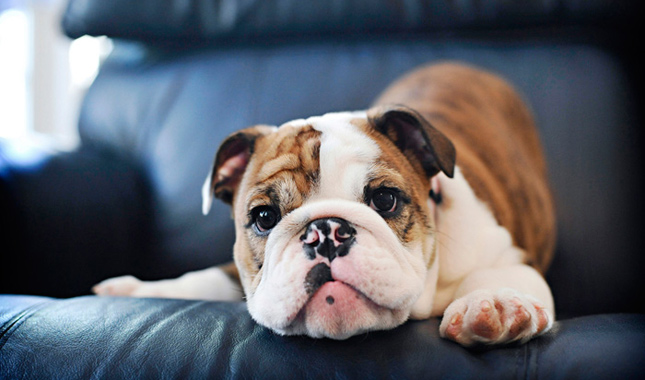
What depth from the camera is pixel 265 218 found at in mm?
1368

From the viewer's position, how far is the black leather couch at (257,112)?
201 centimetres

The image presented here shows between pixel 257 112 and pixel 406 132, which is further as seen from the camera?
pixel 257 112

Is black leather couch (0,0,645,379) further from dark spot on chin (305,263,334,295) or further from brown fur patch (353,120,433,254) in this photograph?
brown fur patch (353,120,433,254)

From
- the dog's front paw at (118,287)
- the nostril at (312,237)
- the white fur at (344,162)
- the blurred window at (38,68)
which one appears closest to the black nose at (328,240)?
the nostril at (312,237)

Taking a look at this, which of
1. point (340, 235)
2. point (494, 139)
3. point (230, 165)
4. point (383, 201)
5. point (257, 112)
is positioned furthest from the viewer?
point (257, 112)

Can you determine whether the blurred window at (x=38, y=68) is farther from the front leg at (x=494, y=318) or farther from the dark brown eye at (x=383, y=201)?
the front leg at (x=494, y=318)

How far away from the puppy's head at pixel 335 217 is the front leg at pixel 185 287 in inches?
12.9

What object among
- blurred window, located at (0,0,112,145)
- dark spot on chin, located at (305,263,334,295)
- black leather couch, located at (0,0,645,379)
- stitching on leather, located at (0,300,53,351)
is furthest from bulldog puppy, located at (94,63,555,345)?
blurred window, located at (0,0,112,145)

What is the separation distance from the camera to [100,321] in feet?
4.00

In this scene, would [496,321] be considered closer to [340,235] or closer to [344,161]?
[340,235]

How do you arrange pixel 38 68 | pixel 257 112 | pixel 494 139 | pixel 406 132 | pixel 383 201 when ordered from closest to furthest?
pixel 383 201, pixel 406 132, pixel 494 139, pixel 257 112, pixel 38 68

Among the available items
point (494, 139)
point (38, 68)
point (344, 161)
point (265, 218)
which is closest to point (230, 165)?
point (265, 218)

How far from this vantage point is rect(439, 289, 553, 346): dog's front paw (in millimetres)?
1063

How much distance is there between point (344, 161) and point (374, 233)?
21 cm
